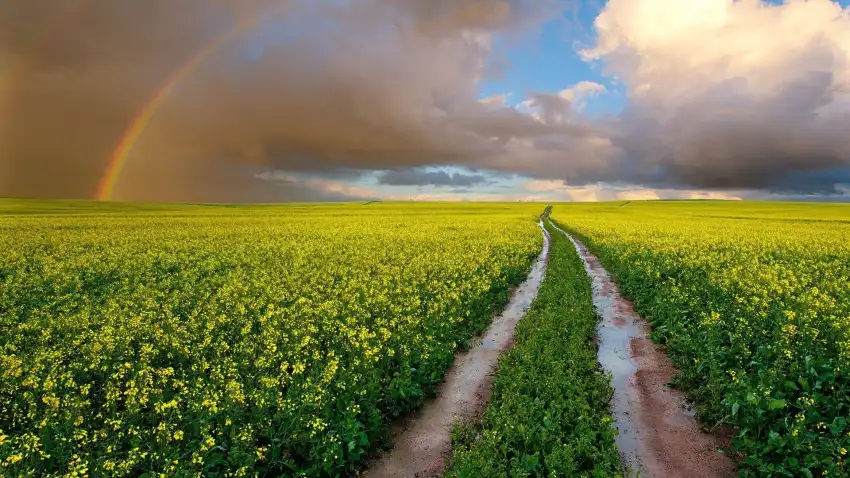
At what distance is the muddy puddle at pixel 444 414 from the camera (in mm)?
7762

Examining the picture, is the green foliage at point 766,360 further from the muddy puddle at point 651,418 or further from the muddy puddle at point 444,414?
the muddy puddle at point 444,414

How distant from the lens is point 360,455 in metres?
7.77

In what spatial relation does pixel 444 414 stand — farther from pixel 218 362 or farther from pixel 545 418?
pixel 218 362

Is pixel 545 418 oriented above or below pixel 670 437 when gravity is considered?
above

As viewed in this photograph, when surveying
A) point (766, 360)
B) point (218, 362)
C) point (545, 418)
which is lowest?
point (545, 418)

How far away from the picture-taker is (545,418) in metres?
7.93

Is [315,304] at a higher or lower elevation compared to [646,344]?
higher

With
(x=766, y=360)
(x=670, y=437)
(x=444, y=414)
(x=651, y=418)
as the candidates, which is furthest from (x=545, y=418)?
(x=766, y=360)

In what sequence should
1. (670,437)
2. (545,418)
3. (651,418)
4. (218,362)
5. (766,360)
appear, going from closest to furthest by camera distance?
(545,418) → (670,437) → (651,418) → (218,362) → (766,360)

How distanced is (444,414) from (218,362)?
5.12m

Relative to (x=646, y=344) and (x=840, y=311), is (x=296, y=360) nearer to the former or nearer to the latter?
(x=646, y=344)

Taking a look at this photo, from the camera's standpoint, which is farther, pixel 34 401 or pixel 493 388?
pixel 493 388

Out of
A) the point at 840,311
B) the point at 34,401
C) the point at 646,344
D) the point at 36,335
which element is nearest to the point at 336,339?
the point at 34,401

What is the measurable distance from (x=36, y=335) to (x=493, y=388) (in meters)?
12.4
